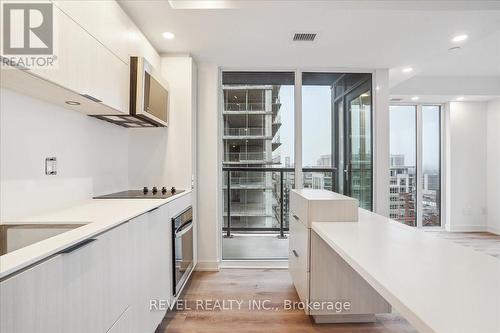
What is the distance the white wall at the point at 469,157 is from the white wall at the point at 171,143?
4.66m

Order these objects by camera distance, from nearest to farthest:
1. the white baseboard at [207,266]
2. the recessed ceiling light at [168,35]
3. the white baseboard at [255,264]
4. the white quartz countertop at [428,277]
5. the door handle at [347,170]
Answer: the white quartz countertop at [428,277] < the recessed ceiling light at [168,35] < the white baseboard at [207,266] < the white baseboard at [255,264] < the door handle at [347,170]

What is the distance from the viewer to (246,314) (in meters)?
2.23

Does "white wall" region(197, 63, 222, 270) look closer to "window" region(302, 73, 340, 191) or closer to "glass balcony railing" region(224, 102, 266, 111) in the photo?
"glass balcony railing" region(224, 102, 266, 111)

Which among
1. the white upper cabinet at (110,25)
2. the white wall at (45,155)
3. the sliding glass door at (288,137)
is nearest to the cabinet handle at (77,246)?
the white wall at (45,155)

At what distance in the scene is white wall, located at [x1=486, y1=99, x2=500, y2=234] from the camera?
4.56 m

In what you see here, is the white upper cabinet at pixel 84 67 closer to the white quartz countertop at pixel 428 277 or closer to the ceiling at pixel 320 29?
the ceiling at pixel 320 29

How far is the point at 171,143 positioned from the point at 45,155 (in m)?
1.29

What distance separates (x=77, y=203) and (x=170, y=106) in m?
1.37

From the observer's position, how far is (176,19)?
2.23 metres

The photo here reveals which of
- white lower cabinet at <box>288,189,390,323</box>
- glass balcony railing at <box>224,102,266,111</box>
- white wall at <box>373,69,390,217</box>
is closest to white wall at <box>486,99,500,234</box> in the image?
white wall at <box>373,69,390,217</box>

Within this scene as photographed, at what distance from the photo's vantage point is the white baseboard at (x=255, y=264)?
129 inches

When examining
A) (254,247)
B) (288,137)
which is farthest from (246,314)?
(288,137)

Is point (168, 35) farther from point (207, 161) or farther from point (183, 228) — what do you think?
point (183, 228)

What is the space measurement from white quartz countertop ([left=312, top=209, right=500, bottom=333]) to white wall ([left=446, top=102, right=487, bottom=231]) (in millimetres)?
4228
